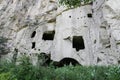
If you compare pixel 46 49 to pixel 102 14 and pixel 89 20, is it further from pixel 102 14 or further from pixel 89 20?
pixel 102 14

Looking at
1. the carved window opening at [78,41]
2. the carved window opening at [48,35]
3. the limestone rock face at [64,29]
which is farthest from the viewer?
the carved window opening at [48,35]

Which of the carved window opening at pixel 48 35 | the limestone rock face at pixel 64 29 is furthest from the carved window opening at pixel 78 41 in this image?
the carved window opening at pixel 48 35

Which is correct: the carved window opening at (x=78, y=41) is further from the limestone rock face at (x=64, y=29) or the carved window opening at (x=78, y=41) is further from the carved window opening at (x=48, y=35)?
the carved window opening at (x=48, y=35)

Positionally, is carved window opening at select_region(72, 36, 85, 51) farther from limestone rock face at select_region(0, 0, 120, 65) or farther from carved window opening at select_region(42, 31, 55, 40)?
carved window opening at select_region(42, 31, 55, 40)

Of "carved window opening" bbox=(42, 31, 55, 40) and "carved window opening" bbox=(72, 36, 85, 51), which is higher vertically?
"carved window opening" bbox=(42, 31, 55, 40)

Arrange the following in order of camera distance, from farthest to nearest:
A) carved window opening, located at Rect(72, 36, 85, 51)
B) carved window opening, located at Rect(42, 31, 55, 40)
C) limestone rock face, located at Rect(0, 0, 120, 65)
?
carved window opening, located at Rect(42, 31, 55, 40) < carved window opening, located at Rect(72, 36, 85, 51) < limestone rock face, located at Rect(0, 0, 120, 65)

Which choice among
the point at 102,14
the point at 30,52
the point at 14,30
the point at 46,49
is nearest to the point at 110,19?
the point at 102,14

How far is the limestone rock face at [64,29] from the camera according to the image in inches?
581

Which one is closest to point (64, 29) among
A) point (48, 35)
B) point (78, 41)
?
point (78, 41)

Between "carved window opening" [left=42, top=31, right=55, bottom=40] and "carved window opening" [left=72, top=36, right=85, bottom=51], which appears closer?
"carved window opening" [left=72, top=36, right=85, bottom=51]

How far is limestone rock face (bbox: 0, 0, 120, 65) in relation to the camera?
14.8 meters

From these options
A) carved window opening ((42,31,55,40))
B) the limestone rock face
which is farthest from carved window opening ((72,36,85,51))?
carved window opening ((42,31,55,40))

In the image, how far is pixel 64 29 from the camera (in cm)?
1775

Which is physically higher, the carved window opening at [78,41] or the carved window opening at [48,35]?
the carved window opening at [48,35]
